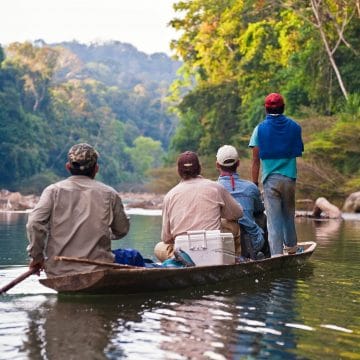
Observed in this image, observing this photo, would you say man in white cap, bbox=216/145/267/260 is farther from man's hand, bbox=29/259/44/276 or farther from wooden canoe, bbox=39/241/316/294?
man's hand, bbox=29/259/44/276

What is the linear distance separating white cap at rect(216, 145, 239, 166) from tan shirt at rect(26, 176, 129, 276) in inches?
71.3

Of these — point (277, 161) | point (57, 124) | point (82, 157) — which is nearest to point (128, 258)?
point (82, 157)

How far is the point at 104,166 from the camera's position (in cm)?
8650

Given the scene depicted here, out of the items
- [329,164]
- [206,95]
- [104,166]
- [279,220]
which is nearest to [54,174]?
[104,166]

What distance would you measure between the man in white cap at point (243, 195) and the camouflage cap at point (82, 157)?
6.30 ft

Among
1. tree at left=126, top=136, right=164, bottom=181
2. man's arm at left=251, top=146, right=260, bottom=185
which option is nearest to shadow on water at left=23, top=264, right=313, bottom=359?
man's arm at left=251, top=146, right=260, bottom=185

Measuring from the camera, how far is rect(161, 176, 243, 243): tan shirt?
709cm

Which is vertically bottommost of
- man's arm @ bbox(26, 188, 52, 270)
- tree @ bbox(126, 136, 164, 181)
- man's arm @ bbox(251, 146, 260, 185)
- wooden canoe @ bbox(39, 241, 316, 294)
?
tree @ bbox(126, 136, 164, 181)

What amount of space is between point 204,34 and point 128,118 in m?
79.9

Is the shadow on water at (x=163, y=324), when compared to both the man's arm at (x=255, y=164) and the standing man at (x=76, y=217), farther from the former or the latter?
the man's arm at (x=255, y=164)

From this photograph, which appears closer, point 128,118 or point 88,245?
point 88,245

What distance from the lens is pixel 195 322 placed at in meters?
5.37

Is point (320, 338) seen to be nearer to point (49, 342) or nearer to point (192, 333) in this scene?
point (192, 333)

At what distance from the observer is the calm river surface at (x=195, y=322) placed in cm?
455
